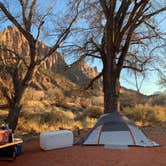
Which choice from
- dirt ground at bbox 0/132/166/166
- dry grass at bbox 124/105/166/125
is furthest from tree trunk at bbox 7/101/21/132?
dry grass at bbox 124/105/166/125

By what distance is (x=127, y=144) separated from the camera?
11.0 m

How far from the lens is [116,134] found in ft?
37.6

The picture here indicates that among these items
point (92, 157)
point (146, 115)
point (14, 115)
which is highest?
point (14, 115)

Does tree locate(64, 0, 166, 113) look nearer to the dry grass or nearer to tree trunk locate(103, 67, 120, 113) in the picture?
tree trunk locate(103, 67, 120, 113)

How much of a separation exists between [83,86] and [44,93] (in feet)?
76.8

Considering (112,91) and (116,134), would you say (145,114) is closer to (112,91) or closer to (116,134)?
(112,91)

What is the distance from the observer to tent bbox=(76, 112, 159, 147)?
441 inches

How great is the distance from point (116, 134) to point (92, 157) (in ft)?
7.55

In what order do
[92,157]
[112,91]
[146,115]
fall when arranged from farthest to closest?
[146,115] → [112,91] → [92,157]

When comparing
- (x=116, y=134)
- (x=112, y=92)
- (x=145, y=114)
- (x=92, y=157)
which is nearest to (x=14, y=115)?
(x=112, y=92)

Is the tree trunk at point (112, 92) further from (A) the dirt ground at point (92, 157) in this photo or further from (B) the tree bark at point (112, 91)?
(A) the dirt ground at point (92, 157)

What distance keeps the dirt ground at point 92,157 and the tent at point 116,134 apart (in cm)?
52

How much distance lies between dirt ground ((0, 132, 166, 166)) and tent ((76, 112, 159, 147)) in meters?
0.52

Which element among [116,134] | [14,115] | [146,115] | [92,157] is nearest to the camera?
[92,157]
